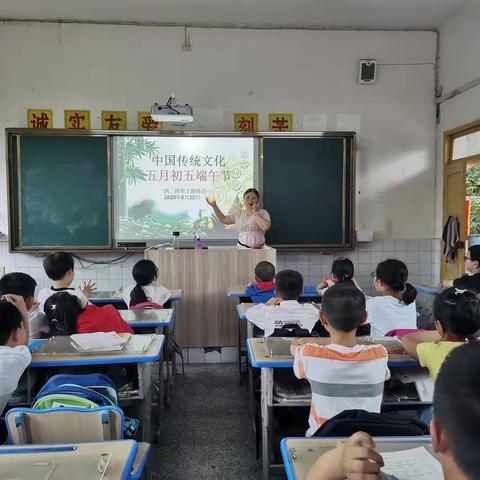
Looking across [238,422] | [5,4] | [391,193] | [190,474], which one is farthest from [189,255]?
[5,4]

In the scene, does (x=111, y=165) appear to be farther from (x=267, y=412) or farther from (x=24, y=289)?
(x=267, y=412)

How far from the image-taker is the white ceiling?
4.76 metres

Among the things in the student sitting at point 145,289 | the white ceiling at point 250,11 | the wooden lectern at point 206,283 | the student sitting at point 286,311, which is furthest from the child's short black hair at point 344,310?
the white ceiling at point 250,11

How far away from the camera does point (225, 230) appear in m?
5.30

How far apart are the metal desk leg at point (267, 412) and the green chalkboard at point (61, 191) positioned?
11.5ft

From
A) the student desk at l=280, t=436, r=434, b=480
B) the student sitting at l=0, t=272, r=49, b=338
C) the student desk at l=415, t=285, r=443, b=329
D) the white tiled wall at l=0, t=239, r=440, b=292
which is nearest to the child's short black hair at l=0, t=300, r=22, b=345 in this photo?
the student sitting at l=0, t=272, r=49, b=338

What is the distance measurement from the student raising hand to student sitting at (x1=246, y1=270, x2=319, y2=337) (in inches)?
63.3

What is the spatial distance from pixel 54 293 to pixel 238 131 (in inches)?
127

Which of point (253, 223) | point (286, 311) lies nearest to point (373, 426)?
point (286, 311)

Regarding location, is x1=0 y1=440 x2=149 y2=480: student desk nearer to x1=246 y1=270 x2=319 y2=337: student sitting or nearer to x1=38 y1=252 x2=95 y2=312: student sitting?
x1=246 y1=270 x2=319 y2=337: student sitting

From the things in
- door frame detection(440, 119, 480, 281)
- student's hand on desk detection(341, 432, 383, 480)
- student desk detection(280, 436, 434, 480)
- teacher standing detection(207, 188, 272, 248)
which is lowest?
student desk detection(280, 436, 434, 480)

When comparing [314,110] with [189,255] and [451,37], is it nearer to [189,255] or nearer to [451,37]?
[451,37]

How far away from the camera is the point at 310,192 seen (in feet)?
17.5

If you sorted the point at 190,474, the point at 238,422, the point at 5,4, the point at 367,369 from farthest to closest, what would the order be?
1. the point at 5,4
2. the point at 238,422
3. the point at 190,474
4. the point at 367,369
